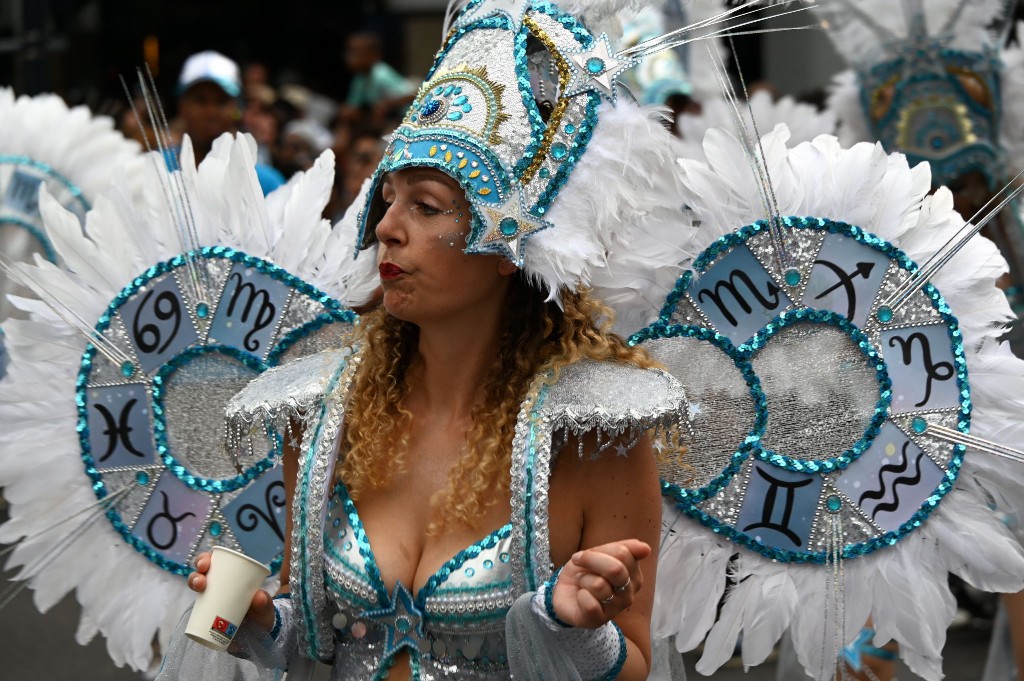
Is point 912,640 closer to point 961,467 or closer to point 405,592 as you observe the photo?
point 961,467

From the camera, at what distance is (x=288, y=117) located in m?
10.4

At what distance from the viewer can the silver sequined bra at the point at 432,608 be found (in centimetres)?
240

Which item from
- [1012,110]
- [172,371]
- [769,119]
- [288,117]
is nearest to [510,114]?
[172,371]

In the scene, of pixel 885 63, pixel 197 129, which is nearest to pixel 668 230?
pixel 885 63

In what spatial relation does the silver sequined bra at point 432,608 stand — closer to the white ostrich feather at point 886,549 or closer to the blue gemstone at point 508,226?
the blue gemstone at point 508,226

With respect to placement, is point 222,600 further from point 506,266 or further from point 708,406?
point 708,406

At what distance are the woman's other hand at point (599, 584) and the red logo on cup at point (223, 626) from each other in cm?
53

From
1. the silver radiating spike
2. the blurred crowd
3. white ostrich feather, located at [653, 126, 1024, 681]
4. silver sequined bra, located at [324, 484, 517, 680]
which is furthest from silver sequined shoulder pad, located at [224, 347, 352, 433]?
the silver radiating spike

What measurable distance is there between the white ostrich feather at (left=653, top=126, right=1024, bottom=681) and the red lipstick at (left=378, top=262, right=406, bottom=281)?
75 centimetres

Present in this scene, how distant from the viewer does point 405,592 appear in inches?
95.7

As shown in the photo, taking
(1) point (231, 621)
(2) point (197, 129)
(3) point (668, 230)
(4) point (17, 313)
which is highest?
(2) point (197, 129)

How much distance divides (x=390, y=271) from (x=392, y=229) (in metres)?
0.07

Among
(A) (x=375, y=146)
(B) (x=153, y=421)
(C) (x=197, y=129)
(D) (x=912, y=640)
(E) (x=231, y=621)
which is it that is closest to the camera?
(E) (x=231, y=621)

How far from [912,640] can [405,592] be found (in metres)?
1.06
